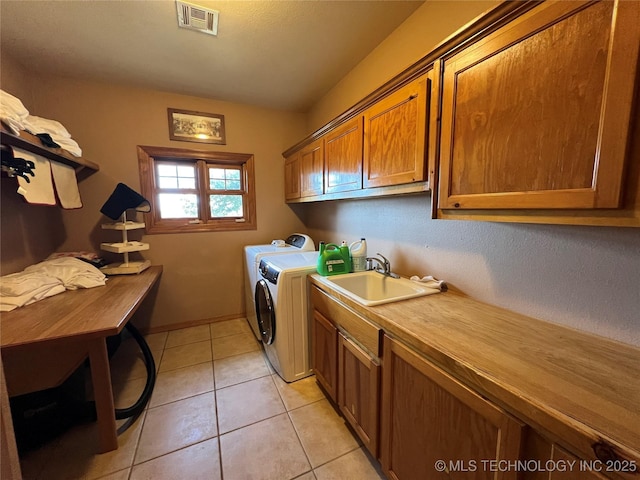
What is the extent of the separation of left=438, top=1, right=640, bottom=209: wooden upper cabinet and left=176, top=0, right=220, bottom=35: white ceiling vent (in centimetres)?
149

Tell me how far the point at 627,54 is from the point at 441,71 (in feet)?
1.97

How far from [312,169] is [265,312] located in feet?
4.56

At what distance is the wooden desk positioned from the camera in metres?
1.21

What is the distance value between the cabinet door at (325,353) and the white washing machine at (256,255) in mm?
812

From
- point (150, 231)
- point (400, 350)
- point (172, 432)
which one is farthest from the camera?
point (150, 231)

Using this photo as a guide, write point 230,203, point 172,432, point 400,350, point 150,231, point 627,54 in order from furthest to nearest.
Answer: point 230,203 → point 150,231 → point 172,432 → point 400,350 → point 627,54

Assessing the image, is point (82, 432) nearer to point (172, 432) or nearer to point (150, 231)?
point (172, 432)

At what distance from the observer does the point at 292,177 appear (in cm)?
293

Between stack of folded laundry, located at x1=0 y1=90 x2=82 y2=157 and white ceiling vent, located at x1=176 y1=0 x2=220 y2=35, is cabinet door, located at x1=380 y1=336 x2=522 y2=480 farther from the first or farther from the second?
stack of folded laundry, located at x1=0 y1=90 x2=82 y2=157

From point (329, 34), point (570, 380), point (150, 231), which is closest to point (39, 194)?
point (150, 231)

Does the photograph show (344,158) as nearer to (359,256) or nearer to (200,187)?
(359,256)

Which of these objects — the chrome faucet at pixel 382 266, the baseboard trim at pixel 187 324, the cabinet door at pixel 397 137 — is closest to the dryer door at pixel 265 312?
the chrome faucet at pixel 382 266

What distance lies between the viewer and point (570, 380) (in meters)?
0.71

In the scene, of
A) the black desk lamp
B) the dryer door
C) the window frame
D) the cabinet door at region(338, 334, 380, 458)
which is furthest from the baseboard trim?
the cabinet door at region(338, 334, 380, 458)
